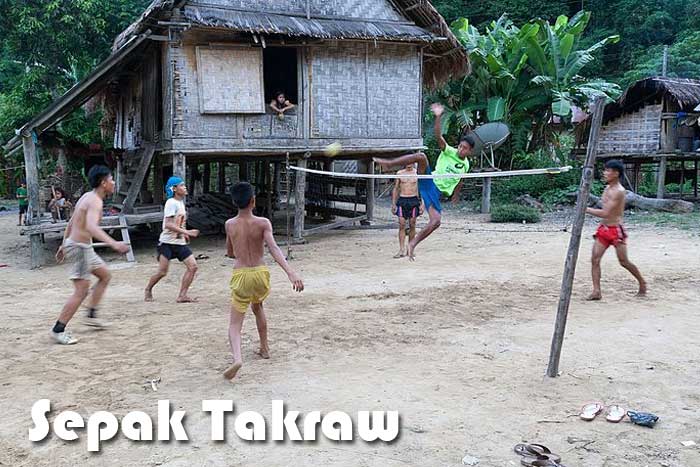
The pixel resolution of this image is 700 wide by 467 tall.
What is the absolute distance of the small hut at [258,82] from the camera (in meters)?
A: 10.7

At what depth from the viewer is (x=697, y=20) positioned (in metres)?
24.8

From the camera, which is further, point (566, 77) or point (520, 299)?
point (566, 77)

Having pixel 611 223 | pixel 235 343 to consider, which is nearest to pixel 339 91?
pixel 611 223

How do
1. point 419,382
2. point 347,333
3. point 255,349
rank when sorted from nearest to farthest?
1. point 419,382
2. point 255,349
3. point 347,333

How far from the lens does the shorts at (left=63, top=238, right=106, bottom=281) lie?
548 cm

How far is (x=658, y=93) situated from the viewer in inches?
695

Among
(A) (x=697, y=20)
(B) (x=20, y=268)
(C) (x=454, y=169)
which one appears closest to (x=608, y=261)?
(C) (x=454, y=169)

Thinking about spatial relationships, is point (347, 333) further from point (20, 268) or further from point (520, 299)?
point (20, 268)

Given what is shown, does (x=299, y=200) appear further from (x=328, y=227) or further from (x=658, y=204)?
(x=658, y=204)

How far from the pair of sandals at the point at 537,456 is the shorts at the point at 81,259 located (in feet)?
12.8

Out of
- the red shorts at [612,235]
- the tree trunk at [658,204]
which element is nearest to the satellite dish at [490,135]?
the red shorts at [612,235]

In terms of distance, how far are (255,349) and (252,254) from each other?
1.00m

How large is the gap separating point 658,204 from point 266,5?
1106 cm

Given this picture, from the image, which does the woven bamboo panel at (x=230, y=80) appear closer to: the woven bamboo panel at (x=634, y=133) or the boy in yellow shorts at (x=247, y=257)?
the boy in yellow shorts at (x=247, y=257)
